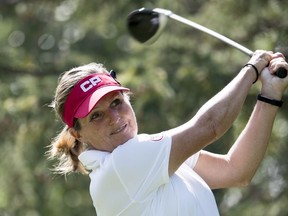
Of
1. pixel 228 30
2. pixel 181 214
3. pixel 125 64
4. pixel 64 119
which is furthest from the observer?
pixel 125 64

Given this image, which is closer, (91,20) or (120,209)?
(120,209)

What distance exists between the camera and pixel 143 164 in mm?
4363

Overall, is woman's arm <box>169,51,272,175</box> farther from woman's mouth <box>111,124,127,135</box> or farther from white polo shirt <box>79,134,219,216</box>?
woman's mouth <box>111,124,127,135</box>

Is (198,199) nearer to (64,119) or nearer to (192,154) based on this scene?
(192,154)

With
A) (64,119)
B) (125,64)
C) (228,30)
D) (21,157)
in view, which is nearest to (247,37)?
(228,30)

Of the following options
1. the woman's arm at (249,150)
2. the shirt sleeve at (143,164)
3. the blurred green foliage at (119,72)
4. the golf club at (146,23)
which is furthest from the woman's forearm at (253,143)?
the blurred green foliage at (119,72)

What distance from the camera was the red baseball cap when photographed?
4430mm

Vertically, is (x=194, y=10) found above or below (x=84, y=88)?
below

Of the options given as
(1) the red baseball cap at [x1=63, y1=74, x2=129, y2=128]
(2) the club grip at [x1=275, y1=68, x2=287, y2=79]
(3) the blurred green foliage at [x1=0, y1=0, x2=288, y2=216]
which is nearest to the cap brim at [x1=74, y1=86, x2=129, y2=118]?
(1) the red baseball cap at [x1=63, y1=74, x2=129, y2=128]

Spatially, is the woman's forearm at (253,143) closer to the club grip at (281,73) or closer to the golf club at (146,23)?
the club grip at (281,73)

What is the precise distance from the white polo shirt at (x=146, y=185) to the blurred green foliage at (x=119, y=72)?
2.54m

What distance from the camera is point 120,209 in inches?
173

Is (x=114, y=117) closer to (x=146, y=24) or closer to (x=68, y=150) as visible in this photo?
(x=68, y=150)

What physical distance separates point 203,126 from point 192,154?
0.38 ft
